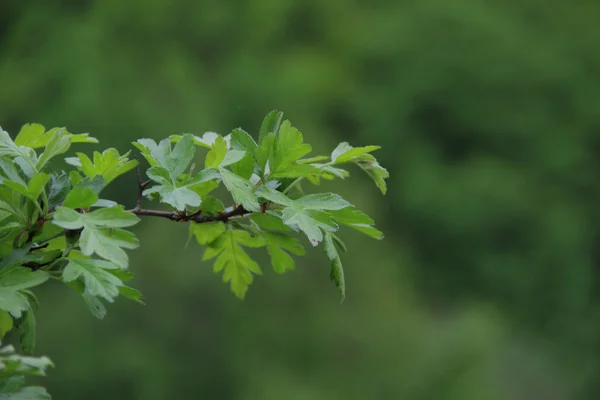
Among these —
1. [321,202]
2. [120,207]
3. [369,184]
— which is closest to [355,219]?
[321,202]

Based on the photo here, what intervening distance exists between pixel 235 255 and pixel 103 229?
135 mm

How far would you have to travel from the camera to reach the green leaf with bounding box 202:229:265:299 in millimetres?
507

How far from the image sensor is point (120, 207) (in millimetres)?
411

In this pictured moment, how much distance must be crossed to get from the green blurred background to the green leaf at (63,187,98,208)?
86.6 inches

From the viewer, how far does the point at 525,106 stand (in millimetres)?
3779

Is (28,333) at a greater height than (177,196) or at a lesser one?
lesser

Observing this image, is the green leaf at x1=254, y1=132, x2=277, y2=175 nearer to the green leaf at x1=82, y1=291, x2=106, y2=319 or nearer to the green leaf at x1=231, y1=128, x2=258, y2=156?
the green leaf at x1=231, y1=128, x2=258, y2=156

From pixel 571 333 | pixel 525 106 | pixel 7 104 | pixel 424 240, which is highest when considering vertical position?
pixel 525 106

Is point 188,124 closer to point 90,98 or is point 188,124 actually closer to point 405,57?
point 90,98

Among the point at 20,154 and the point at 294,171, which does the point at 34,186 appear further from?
the point at 294,171

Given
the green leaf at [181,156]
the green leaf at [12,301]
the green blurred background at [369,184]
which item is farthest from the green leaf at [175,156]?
the green blurred background at [369,184]

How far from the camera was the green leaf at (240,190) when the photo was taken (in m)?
0.43

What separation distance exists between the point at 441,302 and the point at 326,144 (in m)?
0.92

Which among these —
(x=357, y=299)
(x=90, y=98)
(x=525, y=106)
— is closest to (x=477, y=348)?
(x=357, y=299)
